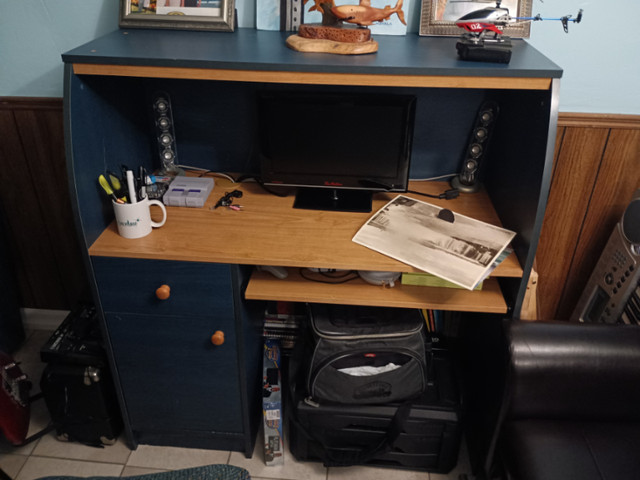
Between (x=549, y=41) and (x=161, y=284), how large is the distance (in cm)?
132

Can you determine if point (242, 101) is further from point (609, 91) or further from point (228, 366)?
point (609, 91)

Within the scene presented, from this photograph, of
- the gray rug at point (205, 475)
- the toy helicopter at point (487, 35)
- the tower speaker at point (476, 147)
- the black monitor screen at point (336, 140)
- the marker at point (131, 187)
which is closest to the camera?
the gray rug at point (205, 475)

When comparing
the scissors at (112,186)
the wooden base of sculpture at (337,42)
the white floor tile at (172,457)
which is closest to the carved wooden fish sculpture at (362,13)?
the wooden base of sculpture at (337,42)

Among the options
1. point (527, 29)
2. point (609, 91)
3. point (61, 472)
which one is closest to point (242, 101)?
point (527, 29)

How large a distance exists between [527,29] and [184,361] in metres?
1.40

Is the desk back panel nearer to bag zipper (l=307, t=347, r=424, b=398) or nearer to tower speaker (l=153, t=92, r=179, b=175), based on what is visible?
tower speaker (l=153, t=92, r=179, b=175)

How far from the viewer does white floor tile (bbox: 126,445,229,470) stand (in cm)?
180

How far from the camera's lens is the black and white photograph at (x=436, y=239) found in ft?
4.45

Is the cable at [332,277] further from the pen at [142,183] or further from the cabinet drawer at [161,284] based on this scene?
the pen at [142,183]

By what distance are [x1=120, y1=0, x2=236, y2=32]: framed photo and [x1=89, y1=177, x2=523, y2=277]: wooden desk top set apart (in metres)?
0.50

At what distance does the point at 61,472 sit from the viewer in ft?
5.84

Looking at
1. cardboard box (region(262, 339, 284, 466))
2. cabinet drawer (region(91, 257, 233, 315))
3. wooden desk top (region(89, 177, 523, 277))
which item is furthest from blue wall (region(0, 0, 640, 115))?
cardboard box (region(262, 339, 284, 466))

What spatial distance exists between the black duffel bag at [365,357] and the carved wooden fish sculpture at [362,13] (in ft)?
2.70

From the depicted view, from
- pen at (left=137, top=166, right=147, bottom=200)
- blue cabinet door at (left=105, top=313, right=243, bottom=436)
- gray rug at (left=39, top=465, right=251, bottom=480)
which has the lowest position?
blue cabinet door at (left=105, top=313, right=243, bottom=436)
